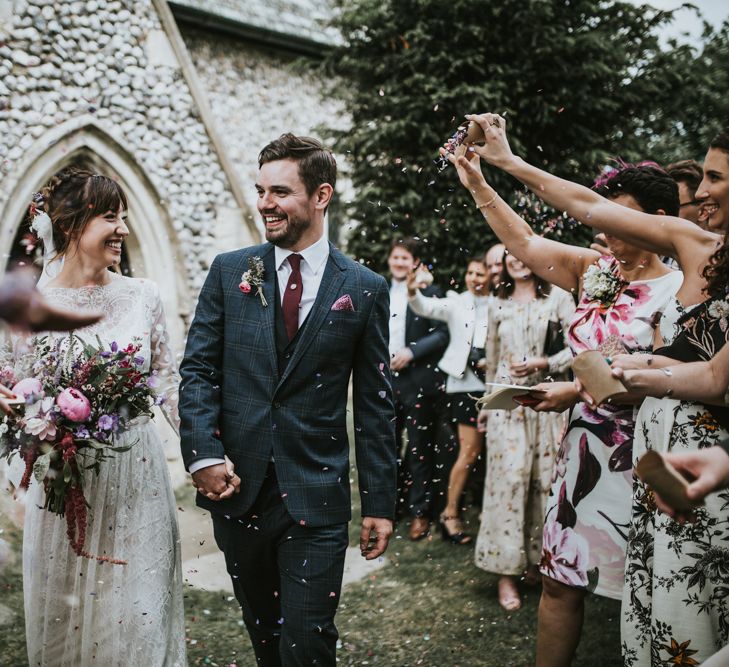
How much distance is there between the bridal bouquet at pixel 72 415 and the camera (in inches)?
116

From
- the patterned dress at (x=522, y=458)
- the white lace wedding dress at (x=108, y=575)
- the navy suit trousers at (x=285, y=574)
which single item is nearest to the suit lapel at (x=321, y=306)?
the navy suit trousers at (x=285, y=574)

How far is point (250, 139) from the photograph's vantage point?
11.8m

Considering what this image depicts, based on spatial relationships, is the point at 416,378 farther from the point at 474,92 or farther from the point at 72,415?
the point at 474,92

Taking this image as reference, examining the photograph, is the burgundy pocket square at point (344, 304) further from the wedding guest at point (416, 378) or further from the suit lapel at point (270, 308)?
the wedding guest at point (416, 378)

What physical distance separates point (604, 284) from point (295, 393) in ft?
5.00

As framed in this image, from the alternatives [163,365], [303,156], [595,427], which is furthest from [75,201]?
[595,427]

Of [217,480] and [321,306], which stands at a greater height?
[321,306]

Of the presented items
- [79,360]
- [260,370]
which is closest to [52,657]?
[79,360]

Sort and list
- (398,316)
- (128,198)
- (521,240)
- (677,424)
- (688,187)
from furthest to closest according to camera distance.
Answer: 1. (128,198)
2. (398,316)
3. (688,187)
4. (521,240)
5. (677,424)

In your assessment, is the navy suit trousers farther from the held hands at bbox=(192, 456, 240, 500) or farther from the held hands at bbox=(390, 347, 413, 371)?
the held hands at bbox=(390, 347, 413, 371)

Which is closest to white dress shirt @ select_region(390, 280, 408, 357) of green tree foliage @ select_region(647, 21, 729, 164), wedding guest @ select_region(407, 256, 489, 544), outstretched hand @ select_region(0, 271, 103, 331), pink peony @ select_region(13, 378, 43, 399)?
wedding guest @ select_region(407, 256, 489, 544)

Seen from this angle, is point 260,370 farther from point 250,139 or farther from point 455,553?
point 250,139

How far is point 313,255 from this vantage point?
311cm

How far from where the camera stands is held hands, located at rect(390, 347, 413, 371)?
255 inches
